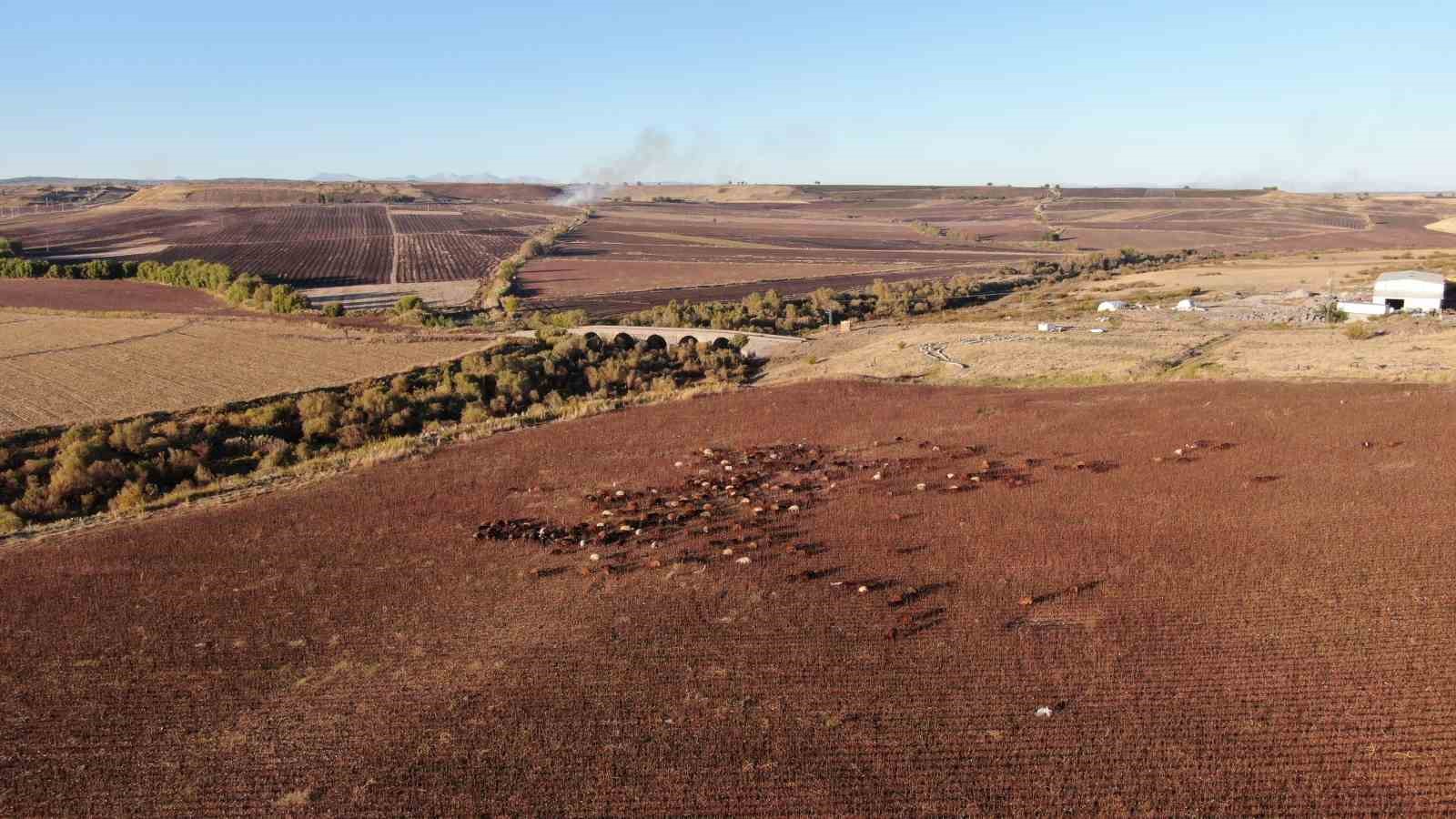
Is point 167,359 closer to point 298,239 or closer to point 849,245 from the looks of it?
point 298,239

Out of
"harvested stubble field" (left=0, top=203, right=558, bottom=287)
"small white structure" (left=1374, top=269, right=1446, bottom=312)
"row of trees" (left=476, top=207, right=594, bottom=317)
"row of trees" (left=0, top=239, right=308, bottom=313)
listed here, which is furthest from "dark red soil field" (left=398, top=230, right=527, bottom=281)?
"small white structure" (left=1374, top=269, right=1446, bottom=312)

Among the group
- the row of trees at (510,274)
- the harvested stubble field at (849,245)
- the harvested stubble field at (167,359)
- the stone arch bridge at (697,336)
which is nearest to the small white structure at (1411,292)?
the stone arch bridge at (697,336)

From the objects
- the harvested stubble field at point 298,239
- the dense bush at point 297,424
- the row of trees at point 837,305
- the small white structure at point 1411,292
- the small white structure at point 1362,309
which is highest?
the harvested stubble field at point 298,239

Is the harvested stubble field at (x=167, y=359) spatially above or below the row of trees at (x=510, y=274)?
below

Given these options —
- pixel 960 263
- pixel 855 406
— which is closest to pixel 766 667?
pixel 855 406

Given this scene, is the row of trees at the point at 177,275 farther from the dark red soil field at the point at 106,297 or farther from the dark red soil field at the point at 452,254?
the dark red soil field at the point at 452,254

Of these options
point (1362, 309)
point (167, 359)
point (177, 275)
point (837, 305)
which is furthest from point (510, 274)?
point (1362, 309)
